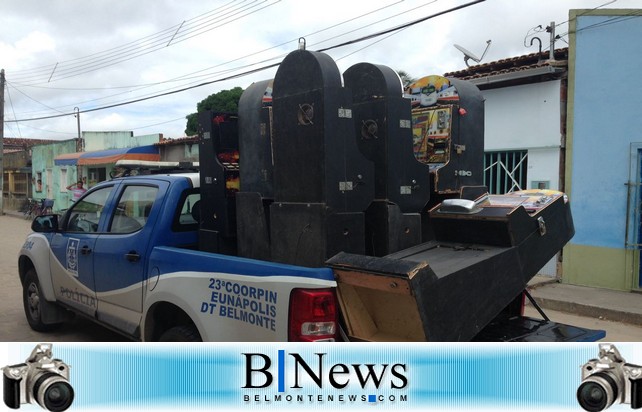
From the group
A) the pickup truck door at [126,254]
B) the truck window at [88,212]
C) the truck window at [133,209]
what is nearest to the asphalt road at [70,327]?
the pickup truck door at [126,254]

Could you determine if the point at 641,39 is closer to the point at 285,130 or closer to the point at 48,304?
the point at 285,130

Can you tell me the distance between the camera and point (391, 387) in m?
2.38

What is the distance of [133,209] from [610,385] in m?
3.49

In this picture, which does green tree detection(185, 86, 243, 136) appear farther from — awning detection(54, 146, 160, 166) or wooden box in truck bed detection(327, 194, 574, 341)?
wooden box in truck bed detection(327, 194, 574, 341)

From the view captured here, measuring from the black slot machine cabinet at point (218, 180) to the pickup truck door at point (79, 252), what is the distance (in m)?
1.08

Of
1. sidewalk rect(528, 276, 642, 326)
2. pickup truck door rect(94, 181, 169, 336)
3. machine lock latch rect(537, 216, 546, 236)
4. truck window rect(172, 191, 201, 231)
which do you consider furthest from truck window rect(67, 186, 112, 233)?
sidewalk rect(528, 276, 642, 326)

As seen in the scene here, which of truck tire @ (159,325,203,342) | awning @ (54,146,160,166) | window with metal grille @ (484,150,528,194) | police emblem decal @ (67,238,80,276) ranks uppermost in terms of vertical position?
awning @ (54,146,160,166)

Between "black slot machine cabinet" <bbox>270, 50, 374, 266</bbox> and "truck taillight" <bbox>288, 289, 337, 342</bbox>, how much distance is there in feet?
1.53

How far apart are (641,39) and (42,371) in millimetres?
8844

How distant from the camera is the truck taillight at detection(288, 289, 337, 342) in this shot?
8.79ft

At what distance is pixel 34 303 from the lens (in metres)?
5.84

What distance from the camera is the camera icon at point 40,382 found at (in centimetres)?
253

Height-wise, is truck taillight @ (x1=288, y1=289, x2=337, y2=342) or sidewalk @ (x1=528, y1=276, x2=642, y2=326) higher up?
truck taillight @ (x1=288, y1=289, x2=337, y2=342)

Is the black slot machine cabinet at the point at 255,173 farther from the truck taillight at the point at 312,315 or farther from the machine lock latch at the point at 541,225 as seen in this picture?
the machine lock latch at the point at 541,225
